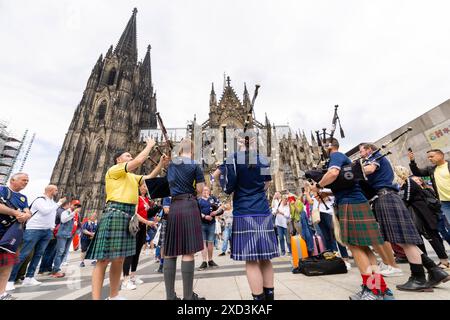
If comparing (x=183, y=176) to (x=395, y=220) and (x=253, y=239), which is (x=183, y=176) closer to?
(x=253, y=239)

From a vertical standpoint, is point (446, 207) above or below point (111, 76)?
below

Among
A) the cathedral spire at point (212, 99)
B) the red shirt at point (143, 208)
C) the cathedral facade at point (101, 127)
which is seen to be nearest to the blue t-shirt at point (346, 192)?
the red shirt at point (143, 208)

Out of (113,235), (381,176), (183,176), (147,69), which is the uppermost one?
(147,69)

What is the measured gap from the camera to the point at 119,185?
3.04 meters

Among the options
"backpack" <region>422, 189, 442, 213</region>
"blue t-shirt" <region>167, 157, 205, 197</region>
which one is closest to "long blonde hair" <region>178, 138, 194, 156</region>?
"blue t-shirt" <region>167, 157, 205, 197</region>

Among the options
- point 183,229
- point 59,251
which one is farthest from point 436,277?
point 59,251

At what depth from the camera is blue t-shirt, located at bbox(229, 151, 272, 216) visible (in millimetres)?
2596

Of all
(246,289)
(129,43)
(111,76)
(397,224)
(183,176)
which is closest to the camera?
(183,176)

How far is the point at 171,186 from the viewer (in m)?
3.12

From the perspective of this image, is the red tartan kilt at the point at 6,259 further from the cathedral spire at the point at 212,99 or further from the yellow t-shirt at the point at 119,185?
the cathedral spire at the point at 212,99

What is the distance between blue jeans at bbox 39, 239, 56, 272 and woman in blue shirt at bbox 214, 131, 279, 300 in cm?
756

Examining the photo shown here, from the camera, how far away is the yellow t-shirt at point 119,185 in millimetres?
2962

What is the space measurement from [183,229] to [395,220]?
3288mm

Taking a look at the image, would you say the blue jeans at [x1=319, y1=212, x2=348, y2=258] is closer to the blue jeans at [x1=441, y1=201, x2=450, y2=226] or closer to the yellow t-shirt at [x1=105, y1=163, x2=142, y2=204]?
the blue jeans at [x1=441, y1=201, x2=450, y2=226]
